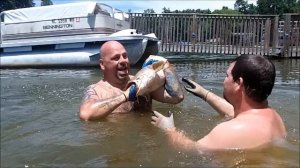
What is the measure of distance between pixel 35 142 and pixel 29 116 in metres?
1.60

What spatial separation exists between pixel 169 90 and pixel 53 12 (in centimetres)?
1221

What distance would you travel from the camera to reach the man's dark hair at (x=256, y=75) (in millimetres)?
3486

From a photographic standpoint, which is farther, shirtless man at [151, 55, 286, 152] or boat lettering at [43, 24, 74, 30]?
boat lettering at [43, 24, 74, 30]

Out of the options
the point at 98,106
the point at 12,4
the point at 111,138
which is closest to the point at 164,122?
the point at 111,138

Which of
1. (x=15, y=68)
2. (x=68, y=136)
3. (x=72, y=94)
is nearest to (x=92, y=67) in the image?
(x=15, y=68)

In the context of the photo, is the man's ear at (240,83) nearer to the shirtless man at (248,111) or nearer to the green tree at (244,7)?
the shirtless man at (248,111)

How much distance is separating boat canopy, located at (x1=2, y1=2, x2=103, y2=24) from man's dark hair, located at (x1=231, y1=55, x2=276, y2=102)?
13.5 metres

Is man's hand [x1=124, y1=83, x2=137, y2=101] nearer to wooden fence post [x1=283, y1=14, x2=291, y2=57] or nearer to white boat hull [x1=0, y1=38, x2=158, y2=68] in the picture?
white boat hull [x1=0, y1=38, x2=158, y2=68]

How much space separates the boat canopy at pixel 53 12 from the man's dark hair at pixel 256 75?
13465mm

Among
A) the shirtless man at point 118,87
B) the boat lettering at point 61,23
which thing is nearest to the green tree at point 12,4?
the boat lettering at point 61,23

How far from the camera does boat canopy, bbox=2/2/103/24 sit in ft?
54.8

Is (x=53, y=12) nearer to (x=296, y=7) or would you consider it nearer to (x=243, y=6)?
(x=296, y=7)

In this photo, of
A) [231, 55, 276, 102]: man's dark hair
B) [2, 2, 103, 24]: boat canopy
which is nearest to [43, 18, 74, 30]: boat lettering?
[2, 2, 103, 24]: boat canopy

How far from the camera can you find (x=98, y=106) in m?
5.36
